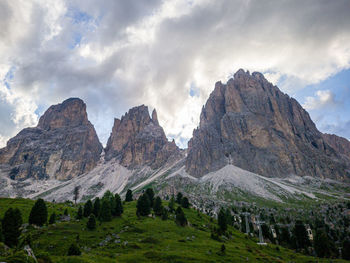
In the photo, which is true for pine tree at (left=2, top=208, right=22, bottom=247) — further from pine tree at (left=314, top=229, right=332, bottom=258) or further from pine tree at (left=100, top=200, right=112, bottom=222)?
pine tree at (left=314, top=229, right=332, bottom=258)

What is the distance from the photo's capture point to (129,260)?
1465 inches

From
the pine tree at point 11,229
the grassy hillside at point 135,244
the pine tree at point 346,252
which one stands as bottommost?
the pine tree at point 346,252

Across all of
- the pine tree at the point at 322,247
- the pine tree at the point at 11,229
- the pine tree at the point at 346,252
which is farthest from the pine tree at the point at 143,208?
the pine tree at the point at 346,252

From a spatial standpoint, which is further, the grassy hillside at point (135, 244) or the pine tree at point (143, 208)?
the pine tree at point (143, 208)

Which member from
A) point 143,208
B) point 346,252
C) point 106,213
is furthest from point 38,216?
point 346,252

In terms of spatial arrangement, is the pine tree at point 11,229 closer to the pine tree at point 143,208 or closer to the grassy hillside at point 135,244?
the grassy hillside at point 135,244

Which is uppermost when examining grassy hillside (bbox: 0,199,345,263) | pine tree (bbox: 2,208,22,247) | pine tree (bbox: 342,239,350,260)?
pine tree (bbox: 2,208,22,247)

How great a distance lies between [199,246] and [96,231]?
2807 cm

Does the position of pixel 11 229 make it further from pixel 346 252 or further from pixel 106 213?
pixel 346 252

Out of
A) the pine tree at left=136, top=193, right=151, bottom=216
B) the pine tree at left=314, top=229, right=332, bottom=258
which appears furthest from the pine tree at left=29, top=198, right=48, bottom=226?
the pine tree at left=314, top=229, right=332, bottom=258

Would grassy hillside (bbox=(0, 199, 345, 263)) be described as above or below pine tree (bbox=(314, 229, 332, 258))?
above

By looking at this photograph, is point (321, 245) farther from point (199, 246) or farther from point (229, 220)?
point (199, 246)

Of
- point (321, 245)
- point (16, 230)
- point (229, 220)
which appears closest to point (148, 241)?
point (16, 230)

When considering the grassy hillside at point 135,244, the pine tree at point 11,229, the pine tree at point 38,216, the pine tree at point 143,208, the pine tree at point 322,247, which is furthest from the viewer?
the pine tree at point 143,208
